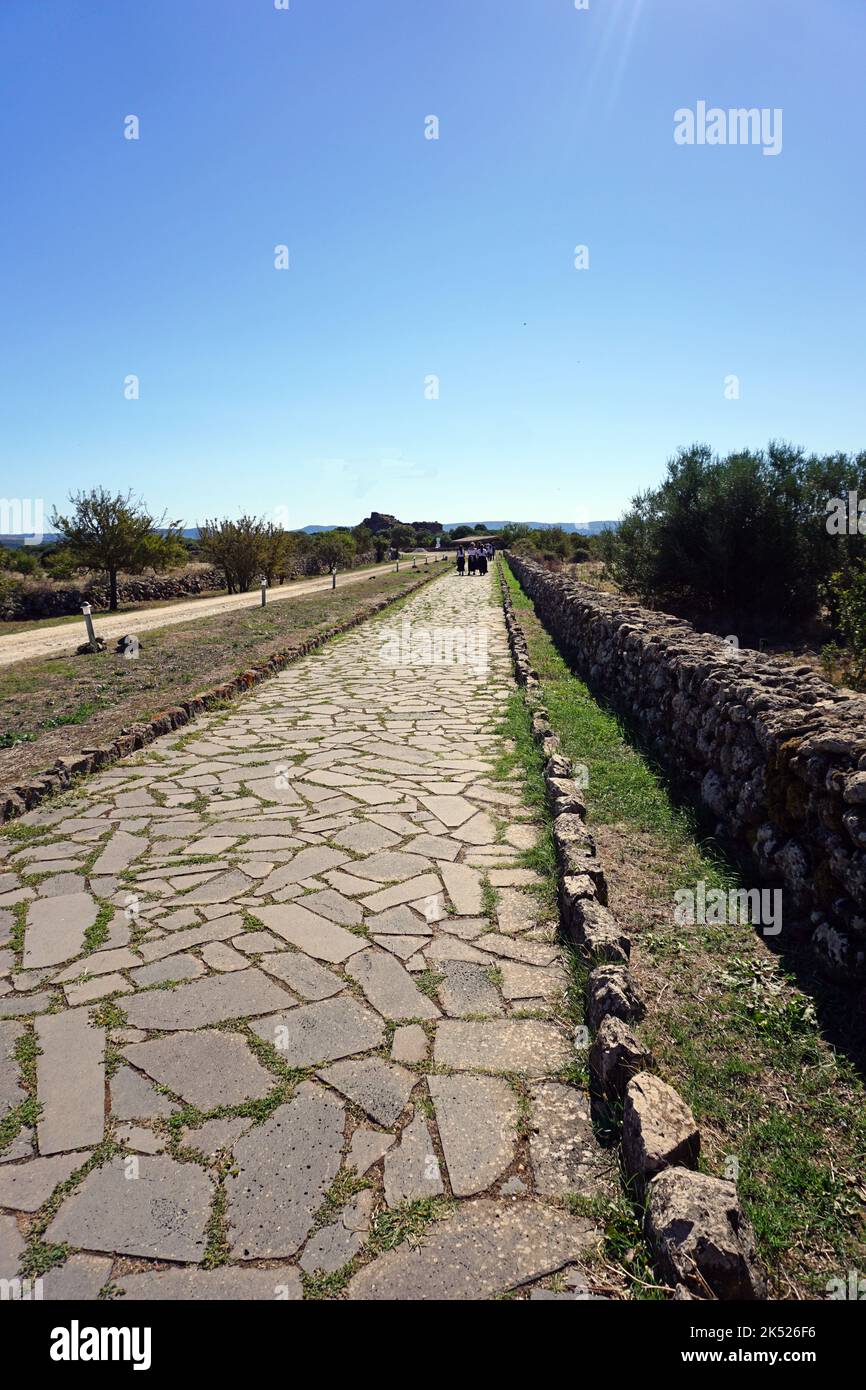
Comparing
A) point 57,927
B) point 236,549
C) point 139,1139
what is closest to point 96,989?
point 57,927

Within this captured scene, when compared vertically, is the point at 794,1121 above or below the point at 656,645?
below

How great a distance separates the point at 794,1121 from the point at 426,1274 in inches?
48.9

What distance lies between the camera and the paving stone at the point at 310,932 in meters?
3.37

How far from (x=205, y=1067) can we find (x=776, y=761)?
2960 millimetres

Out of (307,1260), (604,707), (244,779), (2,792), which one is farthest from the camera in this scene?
(604,707)

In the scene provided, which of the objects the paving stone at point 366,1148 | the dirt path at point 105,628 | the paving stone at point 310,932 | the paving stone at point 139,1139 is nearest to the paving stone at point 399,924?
the paving stone at point 310,932

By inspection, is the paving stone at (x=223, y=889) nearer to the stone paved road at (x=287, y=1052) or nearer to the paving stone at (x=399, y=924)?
Answer: the stone paved road at (x=287, y=1052)

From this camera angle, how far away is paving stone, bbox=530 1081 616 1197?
6.95 feet

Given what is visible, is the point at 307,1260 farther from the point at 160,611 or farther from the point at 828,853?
the point at 160,611

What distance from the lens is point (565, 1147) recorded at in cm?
225

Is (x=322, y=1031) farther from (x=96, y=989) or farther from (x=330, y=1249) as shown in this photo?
(x=96, y=989)

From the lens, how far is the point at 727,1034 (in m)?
2.70

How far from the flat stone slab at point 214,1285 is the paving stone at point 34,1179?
16.9 inches
